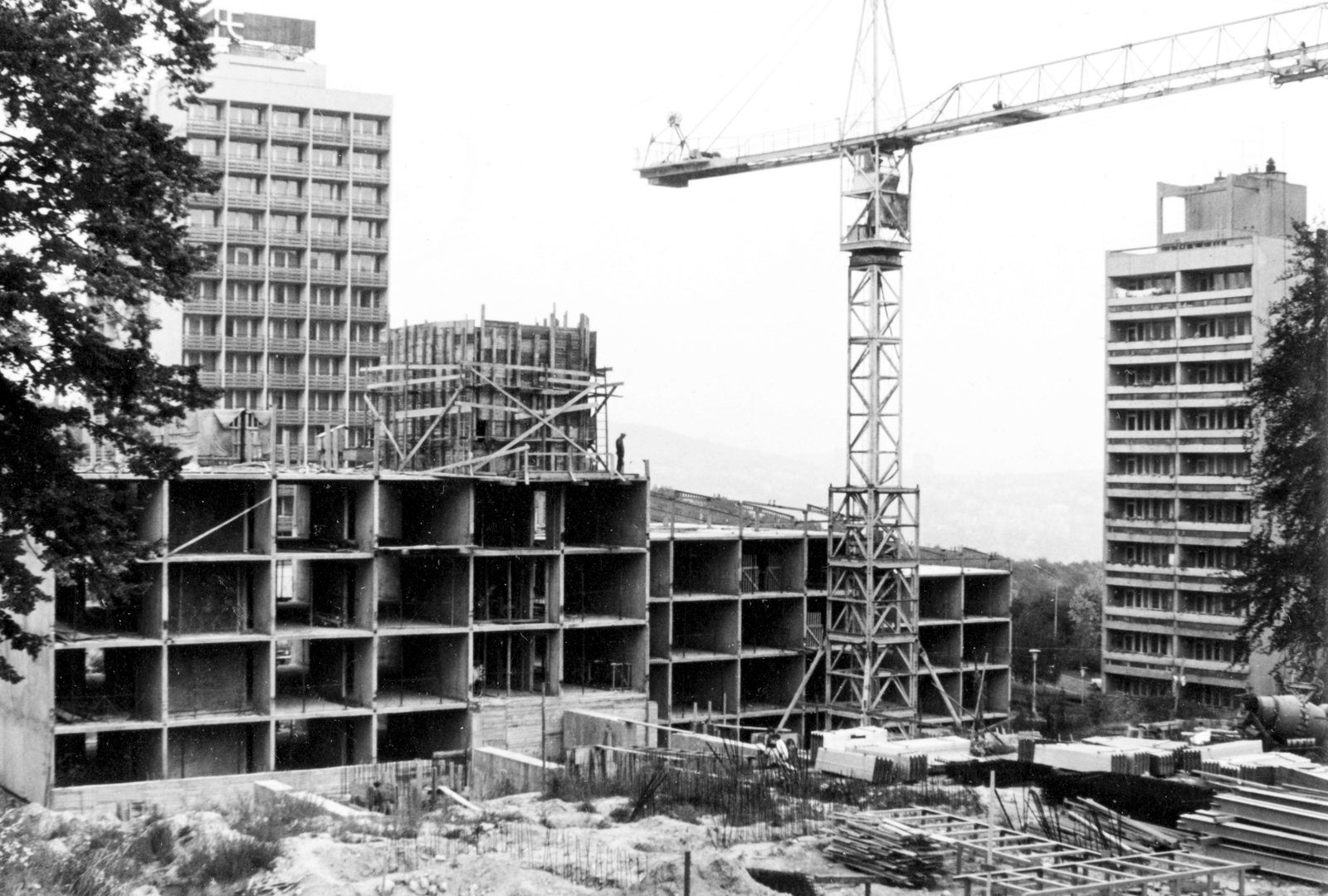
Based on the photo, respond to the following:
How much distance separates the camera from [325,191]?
9269 cm

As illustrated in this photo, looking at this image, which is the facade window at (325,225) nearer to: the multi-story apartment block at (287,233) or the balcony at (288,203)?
the multi-story apartment block at (287,233)

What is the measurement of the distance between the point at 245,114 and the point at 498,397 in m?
48.9

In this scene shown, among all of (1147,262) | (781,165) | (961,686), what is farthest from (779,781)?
(1147,262)

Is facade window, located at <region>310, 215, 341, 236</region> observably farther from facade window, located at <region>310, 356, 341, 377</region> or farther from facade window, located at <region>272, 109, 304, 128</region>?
facade window, located at <region>310, 356, 341, 377</region>

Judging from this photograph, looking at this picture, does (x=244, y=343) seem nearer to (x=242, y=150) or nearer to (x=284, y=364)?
(x=284, y=364)

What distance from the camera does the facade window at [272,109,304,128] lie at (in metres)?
90.9

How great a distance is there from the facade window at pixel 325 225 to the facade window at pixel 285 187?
5.86ft

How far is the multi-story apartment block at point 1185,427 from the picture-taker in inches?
2795

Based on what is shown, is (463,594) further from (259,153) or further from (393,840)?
(259,153)

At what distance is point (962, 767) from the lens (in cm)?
3178

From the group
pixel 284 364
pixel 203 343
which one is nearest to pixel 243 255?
pixel 203 343

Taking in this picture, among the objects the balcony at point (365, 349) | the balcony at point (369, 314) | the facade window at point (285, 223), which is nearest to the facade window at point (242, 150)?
the facade window at point (285, 223)

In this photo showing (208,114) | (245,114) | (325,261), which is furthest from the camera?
(325,261)

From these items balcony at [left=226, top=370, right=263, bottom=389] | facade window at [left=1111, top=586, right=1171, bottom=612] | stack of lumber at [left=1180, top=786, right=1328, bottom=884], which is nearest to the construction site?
stack of lumber at [left=1180, top=786, right=1328, bottom=884]
